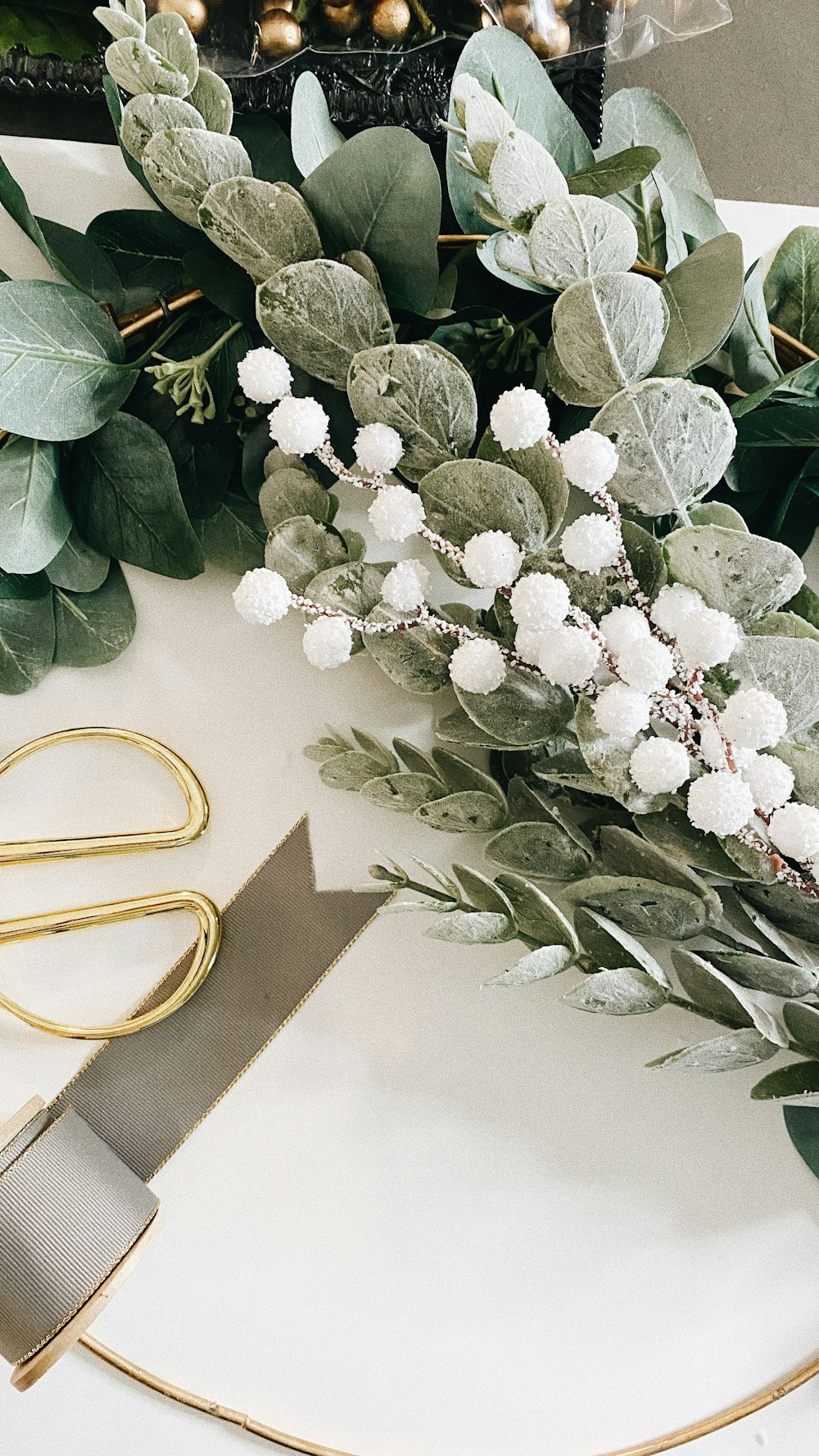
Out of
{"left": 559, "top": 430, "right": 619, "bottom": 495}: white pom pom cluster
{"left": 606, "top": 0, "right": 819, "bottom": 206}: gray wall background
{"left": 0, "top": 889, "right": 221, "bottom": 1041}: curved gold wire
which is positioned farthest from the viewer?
{"left": 606, "top": 0, "right": 819, "bottom": 206}: gray wall background

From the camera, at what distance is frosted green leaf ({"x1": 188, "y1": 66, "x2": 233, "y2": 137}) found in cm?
72

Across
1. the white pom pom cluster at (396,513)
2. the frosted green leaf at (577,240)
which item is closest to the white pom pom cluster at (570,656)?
the white pom pom cluster at (396,513)

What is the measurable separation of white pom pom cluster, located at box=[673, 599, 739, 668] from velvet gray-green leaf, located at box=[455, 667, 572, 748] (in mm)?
133

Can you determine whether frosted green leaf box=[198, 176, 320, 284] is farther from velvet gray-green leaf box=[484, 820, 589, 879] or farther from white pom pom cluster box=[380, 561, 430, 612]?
velvet gray-green leaf box=[484, 820, 589, 879]

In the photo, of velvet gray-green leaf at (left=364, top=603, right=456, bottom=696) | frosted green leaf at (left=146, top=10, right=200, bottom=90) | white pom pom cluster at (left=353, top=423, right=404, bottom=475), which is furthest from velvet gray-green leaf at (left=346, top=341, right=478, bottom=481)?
frosted green leaf at (left=146, top=10, right=200, bottom=90)

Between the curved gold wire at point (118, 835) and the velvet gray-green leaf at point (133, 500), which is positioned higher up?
the velvet gray-green leaf at point (133, 500)

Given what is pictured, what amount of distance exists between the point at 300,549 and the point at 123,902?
32 centimetres

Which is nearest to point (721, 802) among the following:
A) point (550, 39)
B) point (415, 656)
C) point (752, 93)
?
point (415, 656)

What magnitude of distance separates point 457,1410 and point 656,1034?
343 millimetres

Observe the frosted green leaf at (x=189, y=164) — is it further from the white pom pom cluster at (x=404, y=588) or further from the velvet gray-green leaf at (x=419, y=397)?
the white pom pom cluster at (x=404, y=588)

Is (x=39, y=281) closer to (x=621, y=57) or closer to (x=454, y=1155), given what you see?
(x=621, y=57)

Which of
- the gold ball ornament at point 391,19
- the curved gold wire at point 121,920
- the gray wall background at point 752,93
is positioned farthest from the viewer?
the gray wall background at point 752,93

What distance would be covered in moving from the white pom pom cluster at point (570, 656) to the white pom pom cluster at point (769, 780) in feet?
0.39

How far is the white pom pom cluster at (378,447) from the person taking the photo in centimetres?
71
